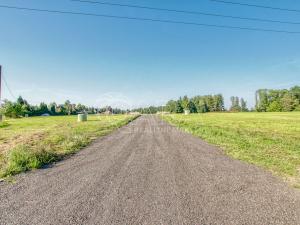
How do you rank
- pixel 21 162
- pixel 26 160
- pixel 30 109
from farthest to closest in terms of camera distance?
pixel 30 109
pixel 26 160
pixel 21 162

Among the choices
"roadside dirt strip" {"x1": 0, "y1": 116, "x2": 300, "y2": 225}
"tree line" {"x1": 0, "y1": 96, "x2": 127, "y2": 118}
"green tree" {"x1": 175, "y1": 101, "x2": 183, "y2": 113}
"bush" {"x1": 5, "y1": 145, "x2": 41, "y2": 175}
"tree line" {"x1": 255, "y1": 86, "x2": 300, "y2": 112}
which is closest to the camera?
"roadside dirt strip" {"x1": 0, "y1": 116, "x2": 300, "y2": 225}

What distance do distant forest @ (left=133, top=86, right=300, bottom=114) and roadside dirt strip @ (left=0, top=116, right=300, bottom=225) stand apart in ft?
458

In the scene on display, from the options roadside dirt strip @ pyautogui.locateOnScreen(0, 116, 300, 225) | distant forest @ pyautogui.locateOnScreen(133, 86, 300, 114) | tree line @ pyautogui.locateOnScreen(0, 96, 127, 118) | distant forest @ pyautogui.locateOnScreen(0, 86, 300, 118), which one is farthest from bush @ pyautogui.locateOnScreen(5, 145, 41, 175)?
distant forest @ pyautogui.locateOnScreen(133, 86, 300, 114)

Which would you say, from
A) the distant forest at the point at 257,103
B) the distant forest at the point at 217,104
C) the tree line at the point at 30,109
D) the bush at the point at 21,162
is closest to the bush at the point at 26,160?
the bush at the point at 21,162

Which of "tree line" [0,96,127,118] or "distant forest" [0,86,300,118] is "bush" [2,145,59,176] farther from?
"distant forest" [0,86,300,118]

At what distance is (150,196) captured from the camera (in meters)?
5.10

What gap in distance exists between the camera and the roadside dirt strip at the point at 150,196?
13.4 ft

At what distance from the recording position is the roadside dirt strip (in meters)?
4.10

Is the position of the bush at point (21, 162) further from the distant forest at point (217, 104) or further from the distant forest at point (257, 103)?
the distant forest at point (257, 103)

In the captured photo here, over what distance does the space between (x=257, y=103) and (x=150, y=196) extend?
173041 mm

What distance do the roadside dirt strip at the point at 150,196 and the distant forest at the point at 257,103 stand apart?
458 feet

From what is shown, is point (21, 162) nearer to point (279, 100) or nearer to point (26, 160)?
point (26, 160)

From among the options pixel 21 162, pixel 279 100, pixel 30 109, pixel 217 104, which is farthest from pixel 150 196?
pixel 217 104

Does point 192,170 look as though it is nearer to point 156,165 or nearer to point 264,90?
point 156,165
